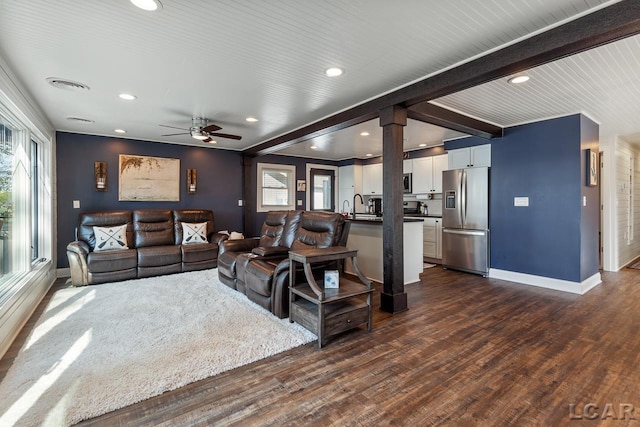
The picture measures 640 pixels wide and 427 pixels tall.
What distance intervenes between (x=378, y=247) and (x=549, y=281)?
2.40 metres

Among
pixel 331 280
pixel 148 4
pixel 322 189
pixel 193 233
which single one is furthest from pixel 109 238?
pixel 322 189

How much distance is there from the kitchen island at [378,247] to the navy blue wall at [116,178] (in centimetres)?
322

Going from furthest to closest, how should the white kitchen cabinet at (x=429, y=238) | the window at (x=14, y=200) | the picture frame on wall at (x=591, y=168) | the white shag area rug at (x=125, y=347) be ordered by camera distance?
the white kitchen cabinet at (x=429, y=238), the picture frame on wall at (x=591, y=168), the window at (x=14, y=200), the white shag area rug at (x=125, y=347)

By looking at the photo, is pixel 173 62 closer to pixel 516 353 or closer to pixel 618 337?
pixel 516 353

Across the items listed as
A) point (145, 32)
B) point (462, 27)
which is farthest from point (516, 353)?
point (145, 32)

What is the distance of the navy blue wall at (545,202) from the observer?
13.3ft

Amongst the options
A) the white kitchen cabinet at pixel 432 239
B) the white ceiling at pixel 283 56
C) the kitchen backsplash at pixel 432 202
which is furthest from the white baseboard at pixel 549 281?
the white ceiling at pixel 283 56

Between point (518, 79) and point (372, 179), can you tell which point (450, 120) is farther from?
point (372, 179)

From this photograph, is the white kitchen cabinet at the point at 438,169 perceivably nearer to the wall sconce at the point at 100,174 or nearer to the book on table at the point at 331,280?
the book on table at the point at 331,280

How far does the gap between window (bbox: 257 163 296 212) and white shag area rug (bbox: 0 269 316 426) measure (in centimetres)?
357

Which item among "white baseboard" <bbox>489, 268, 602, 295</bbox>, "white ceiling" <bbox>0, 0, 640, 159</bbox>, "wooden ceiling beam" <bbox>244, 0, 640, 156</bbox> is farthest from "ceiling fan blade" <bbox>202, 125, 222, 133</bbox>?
"white baseboard" <bbox>489, 268, 602, 295</bbox>

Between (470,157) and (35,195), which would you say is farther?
(470,157)

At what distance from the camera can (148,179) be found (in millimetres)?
5758

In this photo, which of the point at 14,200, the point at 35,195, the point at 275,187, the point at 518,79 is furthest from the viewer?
the point at 275,187
